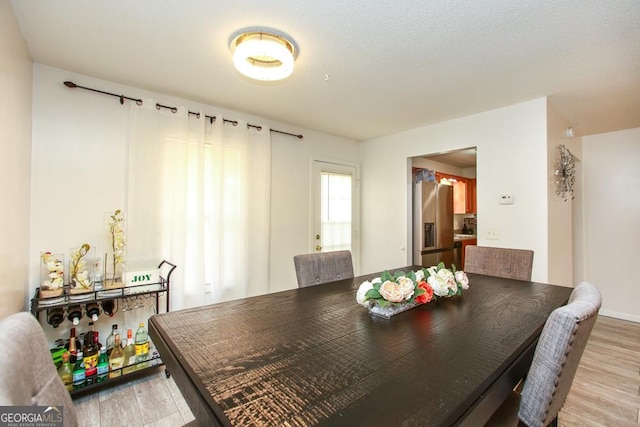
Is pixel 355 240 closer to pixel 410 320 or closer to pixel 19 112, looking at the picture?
pixel 410 320

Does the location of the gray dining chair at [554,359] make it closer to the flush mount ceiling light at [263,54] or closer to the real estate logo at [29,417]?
the real estate logo at [29,417]

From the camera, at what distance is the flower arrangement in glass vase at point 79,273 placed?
1999mm

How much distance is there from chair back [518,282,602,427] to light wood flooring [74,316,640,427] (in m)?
1.27

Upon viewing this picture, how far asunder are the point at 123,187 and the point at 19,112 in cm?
80

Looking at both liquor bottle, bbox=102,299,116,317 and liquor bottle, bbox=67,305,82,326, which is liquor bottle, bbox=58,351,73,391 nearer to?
liquor bottle, bbox=67,305,82,326

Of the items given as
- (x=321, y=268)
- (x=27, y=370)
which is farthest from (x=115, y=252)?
(x=27, y=370)

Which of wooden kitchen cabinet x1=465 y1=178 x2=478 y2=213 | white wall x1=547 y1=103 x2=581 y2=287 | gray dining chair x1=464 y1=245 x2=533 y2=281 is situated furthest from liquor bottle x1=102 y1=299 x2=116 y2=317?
wooden kitchen cabinet x1=465 y1=178 x2=478 y2=213

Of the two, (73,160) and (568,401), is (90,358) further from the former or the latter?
(568,401)

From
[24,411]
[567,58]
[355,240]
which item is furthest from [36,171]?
[567,58]

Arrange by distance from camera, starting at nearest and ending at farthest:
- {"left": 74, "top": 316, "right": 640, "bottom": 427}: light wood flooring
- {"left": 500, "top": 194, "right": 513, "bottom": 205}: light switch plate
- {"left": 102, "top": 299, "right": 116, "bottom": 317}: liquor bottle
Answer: {"left": 74, "top": 316, "right": 640, "bottom": 427}: light wood flooring → {"left": 102, "top": 299, "right": 116, "bottom": 317}: liquor bottle → {"left": 500, "top": 194, "right": 513, "bottom": 205}: light switch plate

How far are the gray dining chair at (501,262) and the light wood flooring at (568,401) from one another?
0.88 meters

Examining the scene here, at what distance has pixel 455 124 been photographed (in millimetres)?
3230

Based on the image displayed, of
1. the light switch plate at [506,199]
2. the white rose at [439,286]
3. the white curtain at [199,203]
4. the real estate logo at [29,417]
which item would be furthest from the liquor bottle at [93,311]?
the light switch plate at [506,199]

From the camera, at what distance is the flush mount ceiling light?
1.67 meters
